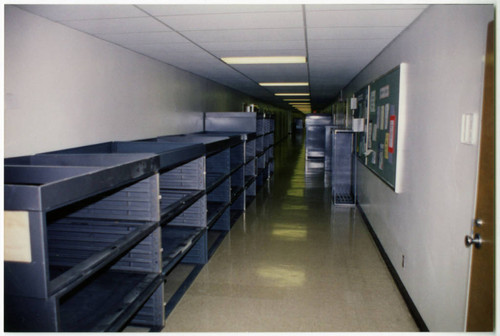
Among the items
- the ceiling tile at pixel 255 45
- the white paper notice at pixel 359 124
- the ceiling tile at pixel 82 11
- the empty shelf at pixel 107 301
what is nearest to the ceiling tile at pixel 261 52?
the ceiling tile at pixel 255 45

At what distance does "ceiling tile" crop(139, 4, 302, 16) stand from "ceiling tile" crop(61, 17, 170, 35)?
269 millimetres

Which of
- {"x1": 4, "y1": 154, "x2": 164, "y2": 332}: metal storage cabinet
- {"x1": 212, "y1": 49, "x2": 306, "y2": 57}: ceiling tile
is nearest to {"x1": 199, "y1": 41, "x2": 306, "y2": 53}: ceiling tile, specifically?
{"x1": 212, "y1": 49, "x2": 306, "y2": 57}: ceiling tile

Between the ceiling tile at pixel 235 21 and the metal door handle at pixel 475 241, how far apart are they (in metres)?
1.97

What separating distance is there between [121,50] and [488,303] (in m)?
3.95

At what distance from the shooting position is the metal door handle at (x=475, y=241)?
75.5 inches

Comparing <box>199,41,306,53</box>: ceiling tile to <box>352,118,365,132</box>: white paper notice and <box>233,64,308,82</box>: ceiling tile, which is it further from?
<box>352,118,365,132</box>: white paper notice

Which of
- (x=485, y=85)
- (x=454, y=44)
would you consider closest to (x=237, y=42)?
(x=454, y=44)

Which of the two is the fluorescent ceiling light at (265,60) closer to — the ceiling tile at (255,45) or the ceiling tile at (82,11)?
the ceiling tile at (255,45)

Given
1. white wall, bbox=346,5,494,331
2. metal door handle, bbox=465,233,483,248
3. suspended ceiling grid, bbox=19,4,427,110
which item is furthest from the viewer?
suspended ceiling grid, bbox=19,4,427,110

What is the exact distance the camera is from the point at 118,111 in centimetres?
415

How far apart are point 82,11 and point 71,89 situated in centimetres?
76

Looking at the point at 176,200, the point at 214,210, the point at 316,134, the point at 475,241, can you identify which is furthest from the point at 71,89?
the point at 316,134

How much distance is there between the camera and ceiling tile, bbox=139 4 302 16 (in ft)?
9.11

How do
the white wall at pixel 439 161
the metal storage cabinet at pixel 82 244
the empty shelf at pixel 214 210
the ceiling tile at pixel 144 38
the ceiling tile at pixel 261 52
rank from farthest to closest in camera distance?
the ceiling tile at pixel 261 52 < the empty shelf at pixel 214 210 < the ceiling tile at pixel 144 38 < the white wall at pixel 439 161 < the metal storage cabinet at pixel 82 244
